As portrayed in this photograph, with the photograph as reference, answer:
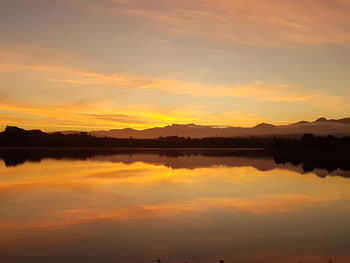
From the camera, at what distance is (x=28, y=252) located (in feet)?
36.9

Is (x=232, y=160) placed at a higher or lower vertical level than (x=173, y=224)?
higher

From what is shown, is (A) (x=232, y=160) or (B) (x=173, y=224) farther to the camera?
(A) (x=232, y=160)

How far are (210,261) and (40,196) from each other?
15067 mm

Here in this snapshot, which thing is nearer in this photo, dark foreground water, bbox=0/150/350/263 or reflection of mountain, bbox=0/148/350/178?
dark foreground water, bbox=0/150/350/263

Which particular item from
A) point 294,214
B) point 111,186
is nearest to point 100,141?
point 111,186

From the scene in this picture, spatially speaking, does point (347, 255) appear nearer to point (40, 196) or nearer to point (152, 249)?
point (152, 249)

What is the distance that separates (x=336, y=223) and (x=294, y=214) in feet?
7.41

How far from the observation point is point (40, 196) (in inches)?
905

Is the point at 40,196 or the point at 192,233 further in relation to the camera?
the point at 40,196

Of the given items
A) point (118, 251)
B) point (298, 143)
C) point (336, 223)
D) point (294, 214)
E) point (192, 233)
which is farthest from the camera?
point (298, 143)

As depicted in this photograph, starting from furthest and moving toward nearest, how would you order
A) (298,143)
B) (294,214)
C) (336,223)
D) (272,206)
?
(298,143) < (272,206) < (294,214) < (336,223)

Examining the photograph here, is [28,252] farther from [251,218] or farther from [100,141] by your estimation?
[100,141]

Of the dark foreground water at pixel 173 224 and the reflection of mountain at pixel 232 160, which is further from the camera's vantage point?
the reflection of mountain at pixel 232 160

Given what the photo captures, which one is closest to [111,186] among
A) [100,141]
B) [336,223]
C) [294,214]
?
[294,214]
